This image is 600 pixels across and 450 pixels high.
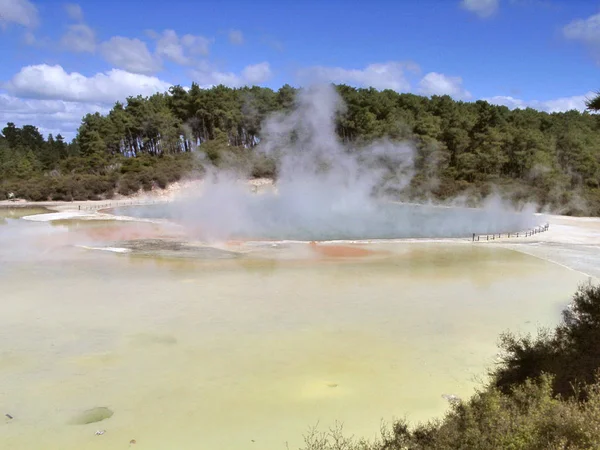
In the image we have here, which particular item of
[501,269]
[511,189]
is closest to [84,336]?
[501,269]

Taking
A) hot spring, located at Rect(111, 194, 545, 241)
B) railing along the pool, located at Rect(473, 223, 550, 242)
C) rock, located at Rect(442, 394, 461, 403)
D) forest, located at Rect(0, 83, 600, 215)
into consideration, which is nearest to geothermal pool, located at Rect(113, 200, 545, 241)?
hot spring, located at Rect(111, 194, 545, 241)

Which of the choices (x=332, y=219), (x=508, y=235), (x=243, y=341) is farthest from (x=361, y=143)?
(x=243, y=341)

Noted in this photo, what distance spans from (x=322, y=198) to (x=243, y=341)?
28.2m

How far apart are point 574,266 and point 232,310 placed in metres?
11.4

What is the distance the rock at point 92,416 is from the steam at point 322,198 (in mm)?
15210

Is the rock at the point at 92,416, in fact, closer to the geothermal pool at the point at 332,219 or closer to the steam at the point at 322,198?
the steam at the point at 322,198

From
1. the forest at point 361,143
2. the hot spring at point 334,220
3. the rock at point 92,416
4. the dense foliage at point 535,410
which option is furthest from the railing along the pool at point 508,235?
the rock at point 92,416

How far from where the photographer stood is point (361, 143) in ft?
143

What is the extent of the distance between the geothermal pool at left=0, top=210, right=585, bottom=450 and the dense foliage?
0.97 m

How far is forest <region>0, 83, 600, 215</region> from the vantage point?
39.3 m

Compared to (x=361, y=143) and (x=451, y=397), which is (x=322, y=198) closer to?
(x=361, y=143)

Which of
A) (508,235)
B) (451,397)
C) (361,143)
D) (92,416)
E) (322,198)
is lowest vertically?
(92,416)

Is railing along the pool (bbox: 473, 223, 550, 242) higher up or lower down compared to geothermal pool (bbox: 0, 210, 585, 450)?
higher up

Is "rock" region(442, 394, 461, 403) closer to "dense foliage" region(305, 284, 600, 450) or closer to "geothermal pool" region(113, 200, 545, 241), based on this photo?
"dense foliage" region(305, 284, 600, 450)
